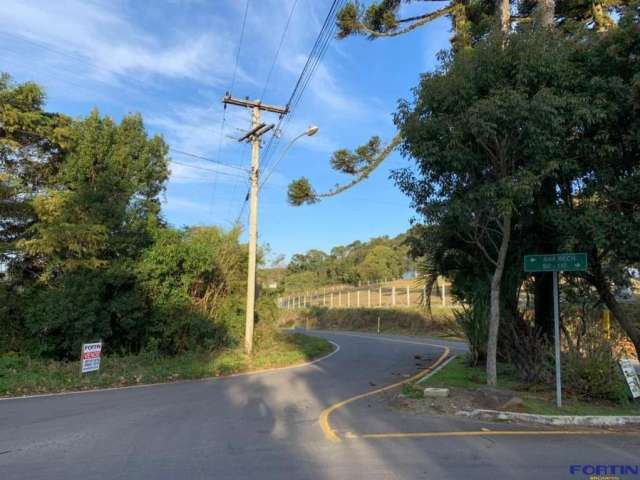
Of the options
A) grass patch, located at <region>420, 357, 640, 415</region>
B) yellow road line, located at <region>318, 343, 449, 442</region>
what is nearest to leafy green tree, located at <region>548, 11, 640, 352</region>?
grass patch, located at <region>420, 357, 640, 415</region>

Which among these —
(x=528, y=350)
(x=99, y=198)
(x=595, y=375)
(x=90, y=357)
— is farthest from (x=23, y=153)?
(x=595, y=375)

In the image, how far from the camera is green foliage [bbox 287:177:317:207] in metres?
17.6

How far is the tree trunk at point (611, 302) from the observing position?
1042 centimetres

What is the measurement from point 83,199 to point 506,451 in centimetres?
1662

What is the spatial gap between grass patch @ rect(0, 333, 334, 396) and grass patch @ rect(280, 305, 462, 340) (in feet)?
43.5

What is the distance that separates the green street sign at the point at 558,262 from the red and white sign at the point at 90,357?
38.2ft

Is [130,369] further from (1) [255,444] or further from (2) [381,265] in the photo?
(2) [381,265]

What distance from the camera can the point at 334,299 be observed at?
57.4 m

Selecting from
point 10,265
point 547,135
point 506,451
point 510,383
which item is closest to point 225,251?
point 10,265

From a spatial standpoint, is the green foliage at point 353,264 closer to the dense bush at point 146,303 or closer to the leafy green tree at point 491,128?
the dense bush at point 146,303

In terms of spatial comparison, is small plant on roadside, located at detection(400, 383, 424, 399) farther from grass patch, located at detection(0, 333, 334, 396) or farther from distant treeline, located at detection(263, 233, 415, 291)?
distant treeline, located at detection(263, 233, 415, 291)

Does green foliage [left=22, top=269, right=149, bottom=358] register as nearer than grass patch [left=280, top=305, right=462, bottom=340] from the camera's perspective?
Yes

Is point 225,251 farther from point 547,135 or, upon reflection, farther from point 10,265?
point 547,135

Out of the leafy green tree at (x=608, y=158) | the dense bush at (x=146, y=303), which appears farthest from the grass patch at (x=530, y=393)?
the dense bush at (x=146, y=303)
